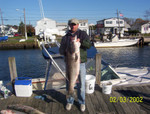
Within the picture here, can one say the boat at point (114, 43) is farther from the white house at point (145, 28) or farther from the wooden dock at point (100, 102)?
the white house at point (145, 28)

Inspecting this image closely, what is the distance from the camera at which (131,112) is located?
3477 mm

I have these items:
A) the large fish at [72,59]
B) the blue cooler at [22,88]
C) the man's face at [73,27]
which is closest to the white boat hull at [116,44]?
the blue cooler at [22,88]

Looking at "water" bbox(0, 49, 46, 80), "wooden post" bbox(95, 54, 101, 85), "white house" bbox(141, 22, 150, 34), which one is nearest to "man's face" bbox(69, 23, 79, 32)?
"wooden post" bbox(95, 54, 101, 85)

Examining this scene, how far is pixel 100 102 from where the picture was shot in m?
3.94

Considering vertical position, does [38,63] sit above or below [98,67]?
below

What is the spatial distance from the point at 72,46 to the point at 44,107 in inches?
80.7

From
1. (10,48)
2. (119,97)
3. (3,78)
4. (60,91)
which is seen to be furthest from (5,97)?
(10,48)

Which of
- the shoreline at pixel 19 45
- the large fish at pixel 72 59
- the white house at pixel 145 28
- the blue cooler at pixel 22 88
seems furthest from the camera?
the white house at pixel 145 28

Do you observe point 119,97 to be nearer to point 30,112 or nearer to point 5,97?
point 30,112

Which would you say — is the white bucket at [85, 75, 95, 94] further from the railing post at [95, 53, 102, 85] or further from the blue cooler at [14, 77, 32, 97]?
the blue cooler at [14, 77, 32, 97]

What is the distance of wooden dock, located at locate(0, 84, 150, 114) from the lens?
3.56 m

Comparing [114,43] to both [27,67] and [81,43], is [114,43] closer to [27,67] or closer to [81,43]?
[27,67]

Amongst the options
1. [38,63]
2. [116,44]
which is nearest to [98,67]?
[38,63]

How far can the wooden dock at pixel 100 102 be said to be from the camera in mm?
3564
